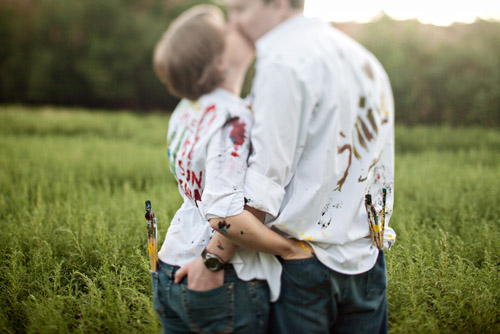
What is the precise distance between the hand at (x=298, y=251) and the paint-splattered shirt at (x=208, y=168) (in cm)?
6

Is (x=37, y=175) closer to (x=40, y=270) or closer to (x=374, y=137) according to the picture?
(x=40, y=270)

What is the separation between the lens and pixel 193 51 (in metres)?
1.39

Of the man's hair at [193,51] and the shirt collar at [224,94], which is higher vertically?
the man's hair at [193,51]

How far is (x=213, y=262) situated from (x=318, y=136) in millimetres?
510

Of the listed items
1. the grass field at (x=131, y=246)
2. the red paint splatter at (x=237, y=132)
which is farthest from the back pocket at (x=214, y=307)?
the grass field at (x=131, y=246)

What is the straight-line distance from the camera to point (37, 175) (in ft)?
19.1

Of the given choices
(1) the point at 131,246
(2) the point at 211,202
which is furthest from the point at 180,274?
(1) the point at 131,246

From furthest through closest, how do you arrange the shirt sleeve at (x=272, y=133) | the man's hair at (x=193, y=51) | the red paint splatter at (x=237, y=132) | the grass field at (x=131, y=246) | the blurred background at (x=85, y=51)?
the blurred background at (x=85, y=51) < the grass field at (x=131, y=246) < the man's hair at (x=193, y=51) < the red paint splatter at (x=237, y=132) < the shirt sleeve at (x=272, y=133)

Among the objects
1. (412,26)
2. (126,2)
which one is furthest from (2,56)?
(412,26)

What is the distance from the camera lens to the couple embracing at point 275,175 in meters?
1.21

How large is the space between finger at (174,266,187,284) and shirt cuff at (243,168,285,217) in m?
0.32

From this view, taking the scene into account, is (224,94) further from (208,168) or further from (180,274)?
(180,274)

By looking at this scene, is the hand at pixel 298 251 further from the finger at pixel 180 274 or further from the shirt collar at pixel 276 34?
the shirt collar at pixel 276 34

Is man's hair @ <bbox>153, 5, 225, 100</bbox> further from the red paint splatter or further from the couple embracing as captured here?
the red paint splatter
